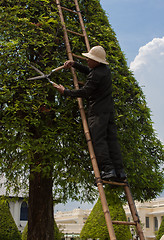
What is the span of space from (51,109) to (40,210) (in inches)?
86.7

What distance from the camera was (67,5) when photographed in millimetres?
7039

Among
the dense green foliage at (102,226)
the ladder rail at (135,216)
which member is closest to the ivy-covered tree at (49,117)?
the ladder rail at (135,216)

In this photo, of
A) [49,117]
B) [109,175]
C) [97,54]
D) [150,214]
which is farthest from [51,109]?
[150,214]

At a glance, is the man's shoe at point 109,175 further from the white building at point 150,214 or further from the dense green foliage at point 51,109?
the white building at point 150,214

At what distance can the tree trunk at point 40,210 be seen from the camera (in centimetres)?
613

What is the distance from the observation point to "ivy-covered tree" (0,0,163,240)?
5.40 metres

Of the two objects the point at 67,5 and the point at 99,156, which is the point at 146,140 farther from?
the point at 67,5

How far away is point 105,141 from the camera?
4668 millimetres

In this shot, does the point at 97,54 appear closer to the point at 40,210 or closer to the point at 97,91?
the point at 97,91

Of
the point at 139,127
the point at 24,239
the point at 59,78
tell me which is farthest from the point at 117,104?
the point at 24,239

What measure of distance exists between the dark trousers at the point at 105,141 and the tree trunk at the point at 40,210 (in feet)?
5.99

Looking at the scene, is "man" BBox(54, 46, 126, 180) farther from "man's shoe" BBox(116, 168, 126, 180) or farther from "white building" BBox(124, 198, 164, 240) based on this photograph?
"white building" BBox(124, 198, 164, 240)

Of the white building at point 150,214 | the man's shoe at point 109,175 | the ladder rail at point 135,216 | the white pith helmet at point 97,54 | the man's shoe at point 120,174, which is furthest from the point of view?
the white building at point 150,214

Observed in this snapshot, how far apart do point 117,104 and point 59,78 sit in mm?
1396
